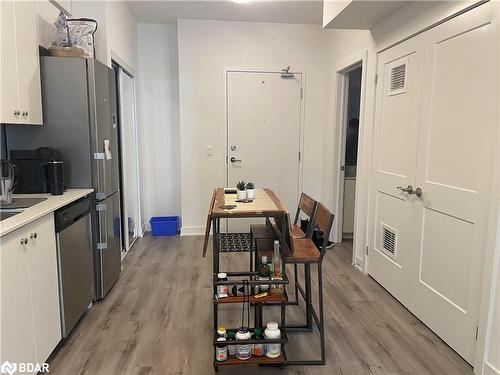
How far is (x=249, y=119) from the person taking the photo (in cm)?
449

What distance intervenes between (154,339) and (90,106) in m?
1.64

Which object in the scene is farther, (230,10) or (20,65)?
(230,10)

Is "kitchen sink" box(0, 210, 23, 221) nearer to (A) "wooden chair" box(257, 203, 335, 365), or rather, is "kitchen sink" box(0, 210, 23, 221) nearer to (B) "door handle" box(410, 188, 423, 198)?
(A) "wooden chair" box(257, 203, 335, 365)

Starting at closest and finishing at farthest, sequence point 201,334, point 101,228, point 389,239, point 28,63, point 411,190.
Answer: point 28,63
point 201,334
point 411,190
point 101,228
point 389,239

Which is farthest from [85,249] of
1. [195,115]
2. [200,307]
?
[195,115]

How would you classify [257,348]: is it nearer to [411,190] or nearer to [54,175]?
[411,190]

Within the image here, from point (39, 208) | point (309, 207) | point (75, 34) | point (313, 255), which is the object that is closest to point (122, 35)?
point (75, 34)

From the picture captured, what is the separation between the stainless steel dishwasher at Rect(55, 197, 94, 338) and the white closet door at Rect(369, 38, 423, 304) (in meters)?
2.35

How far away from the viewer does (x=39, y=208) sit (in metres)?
1.93

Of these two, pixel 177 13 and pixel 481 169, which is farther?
pixel 177 13

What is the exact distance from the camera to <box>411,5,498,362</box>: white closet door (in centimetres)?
190

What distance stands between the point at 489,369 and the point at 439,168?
1.16 metres

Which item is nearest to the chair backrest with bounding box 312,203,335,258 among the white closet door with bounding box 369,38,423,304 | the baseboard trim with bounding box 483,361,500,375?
the white closet door with bounding box 369,38,423,304

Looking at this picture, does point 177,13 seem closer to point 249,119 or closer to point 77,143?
point 249,119
